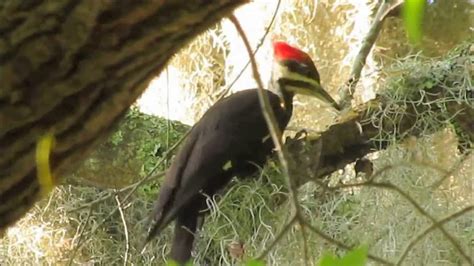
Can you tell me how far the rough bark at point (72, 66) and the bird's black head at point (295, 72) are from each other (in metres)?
0.99

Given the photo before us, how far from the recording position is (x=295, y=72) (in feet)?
5.01

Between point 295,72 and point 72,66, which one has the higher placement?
point 295,72

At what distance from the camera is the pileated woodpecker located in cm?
138

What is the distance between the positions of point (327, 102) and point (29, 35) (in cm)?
105

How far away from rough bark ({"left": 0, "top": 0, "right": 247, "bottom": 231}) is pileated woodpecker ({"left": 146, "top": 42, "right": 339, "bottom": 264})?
855mm

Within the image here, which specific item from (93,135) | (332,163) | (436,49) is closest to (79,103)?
(93,135)

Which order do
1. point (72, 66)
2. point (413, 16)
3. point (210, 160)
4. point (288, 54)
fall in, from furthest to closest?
1. point (288, 54)
2. point (210, 160)
3. point (72, 66)
4. point (413, 16)

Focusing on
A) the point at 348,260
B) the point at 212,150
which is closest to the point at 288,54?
the point at 212,150

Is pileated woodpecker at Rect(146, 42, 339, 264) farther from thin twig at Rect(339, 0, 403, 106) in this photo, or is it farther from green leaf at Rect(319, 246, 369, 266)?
green leaf at Rect(319, 246, 369, 266)

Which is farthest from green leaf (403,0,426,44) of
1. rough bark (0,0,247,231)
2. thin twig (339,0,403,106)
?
→ thin twig (339,0,403,106)

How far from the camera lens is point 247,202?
1.41m

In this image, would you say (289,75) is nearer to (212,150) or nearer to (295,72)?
(295,72)

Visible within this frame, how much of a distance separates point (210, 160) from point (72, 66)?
954 mm

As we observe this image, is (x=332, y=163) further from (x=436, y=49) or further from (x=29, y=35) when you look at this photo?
(x=29, y=35)
